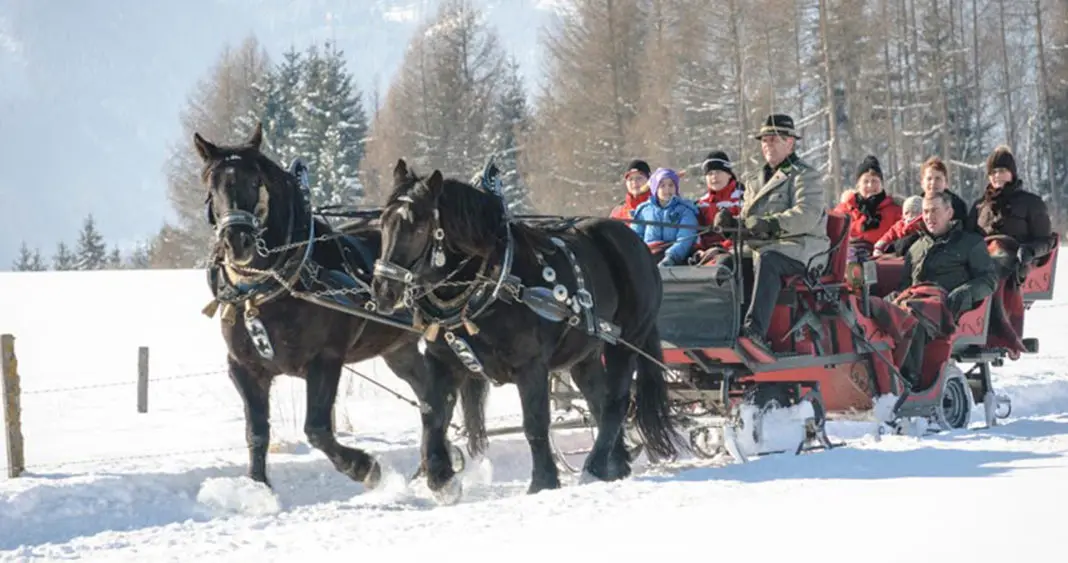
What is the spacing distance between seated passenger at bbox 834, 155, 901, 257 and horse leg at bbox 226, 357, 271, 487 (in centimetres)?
539

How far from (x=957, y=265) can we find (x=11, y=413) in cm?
678

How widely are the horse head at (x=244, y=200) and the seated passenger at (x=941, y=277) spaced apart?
15.3 feet

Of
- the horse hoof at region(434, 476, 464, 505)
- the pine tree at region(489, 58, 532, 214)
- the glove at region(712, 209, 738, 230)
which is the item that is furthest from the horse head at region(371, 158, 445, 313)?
the pine tree at region(489, 58, 532, 214)

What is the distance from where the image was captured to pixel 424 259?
682 centimetres

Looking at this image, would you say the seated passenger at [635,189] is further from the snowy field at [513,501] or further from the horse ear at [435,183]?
the horse ear at [435,183]

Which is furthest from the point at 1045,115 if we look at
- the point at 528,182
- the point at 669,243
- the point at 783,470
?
the point at 783,470

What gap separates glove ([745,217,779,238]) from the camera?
838 cm

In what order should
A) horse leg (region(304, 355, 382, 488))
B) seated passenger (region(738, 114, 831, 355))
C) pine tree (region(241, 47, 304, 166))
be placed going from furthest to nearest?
pine tree (region(241, 47, 304, 166))
seated passenger (region(738, 114, 831, 355))
horse leg (region(304, 355, 382, 488))

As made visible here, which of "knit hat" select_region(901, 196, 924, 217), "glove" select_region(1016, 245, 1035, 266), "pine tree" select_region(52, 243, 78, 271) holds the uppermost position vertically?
"pine tree" select_region(52, 243, 78, 271)

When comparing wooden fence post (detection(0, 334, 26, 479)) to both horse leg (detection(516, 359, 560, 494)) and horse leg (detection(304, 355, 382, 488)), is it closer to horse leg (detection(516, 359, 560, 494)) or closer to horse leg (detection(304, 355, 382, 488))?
horse leg (detection(304, 355, 382, 488))

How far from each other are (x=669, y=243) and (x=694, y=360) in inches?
39.1

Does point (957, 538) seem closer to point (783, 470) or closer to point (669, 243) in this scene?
point (783, 470)

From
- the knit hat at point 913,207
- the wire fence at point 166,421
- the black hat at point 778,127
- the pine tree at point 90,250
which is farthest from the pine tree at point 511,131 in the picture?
the black hat at point 778,127

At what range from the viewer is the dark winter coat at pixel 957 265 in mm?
9953
